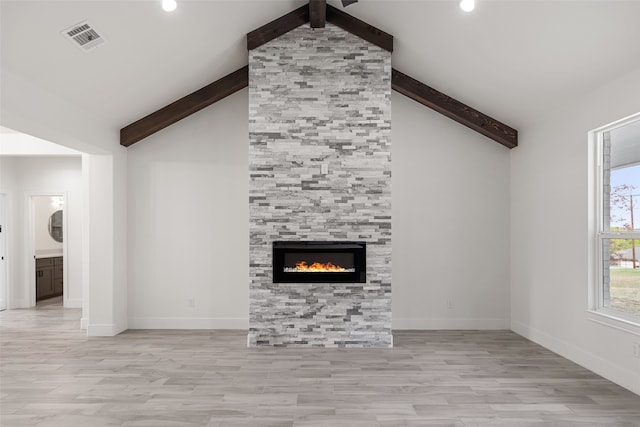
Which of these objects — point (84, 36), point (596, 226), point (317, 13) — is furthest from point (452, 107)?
point (84, 36)

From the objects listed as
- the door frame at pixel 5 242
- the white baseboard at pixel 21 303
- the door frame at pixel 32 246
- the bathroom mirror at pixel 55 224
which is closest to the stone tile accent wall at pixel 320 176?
the door frame at pixel 32 246

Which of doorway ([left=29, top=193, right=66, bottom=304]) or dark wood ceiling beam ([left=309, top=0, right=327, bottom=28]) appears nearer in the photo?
dark wood ceiling beam ([left=309, top=0, right=327, bottom=28])

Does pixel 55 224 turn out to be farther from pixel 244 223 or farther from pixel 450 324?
pixel 450 324

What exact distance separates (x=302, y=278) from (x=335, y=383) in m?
1.45

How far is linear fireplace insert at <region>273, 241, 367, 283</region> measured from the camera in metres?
5.14

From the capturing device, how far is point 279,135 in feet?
17.2

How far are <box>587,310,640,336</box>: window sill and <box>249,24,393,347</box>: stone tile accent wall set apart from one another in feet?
6.73

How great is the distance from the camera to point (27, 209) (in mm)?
7852

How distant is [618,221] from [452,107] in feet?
8.13

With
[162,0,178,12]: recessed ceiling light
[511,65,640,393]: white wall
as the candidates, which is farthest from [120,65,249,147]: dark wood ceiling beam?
[511,65,640,393]: white wall

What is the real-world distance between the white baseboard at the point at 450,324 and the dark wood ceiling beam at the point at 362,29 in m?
3.56

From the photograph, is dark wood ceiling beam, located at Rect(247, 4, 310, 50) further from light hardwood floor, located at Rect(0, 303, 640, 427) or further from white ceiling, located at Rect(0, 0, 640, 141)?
light hardwood floor, located at Rect(0, 303, 640, 427)

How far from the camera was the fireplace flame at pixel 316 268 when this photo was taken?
16.9 ft

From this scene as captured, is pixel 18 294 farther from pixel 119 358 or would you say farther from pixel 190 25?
pixel 190 25
